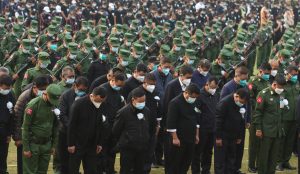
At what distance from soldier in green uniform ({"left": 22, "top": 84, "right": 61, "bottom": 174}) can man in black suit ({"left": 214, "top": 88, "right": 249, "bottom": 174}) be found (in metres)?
2.44

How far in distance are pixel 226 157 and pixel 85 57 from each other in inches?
189

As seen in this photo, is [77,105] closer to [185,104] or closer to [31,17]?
[185,104]

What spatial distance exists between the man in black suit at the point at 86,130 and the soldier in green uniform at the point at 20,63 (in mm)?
4803

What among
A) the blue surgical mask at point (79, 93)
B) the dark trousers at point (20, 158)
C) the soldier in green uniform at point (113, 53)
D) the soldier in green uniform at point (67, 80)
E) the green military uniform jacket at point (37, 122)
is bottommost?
the dark trousers at point (20, 158)

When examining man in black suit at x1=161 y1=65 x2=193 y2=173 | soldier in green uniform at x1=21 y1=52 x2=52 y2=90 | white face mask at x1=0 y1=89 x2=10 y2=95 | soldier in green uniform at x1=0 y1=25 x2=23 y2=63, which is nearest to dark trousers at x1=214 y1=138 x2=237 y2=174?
man in black suit at x1=161 y1=65 x2=193 y2=173

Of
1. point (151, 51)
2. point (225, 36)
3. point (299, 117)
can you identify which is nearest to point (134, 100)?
point (299, 117)

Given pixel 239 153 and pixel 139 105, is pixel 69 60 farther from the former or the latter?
pixel 139 105

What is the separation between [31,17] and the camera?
81.1ft

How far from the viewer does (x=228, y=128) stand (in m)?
9.97

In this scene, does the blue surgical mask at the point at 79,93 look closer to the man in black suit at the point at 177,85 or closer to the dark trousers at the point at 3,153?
the dark trousers at the point at 3,153

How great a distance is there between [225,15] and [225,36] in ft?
24.0

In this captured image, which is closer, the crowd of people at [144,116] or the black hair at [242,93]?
the crowd of people at [144,116]

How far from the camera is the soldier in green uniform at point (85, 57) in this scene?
13.5m

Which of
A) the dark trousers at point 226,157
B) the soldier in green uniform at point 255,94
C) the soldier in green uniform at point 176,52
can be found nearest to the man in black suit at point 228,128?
the dark trousers at point 226,157
